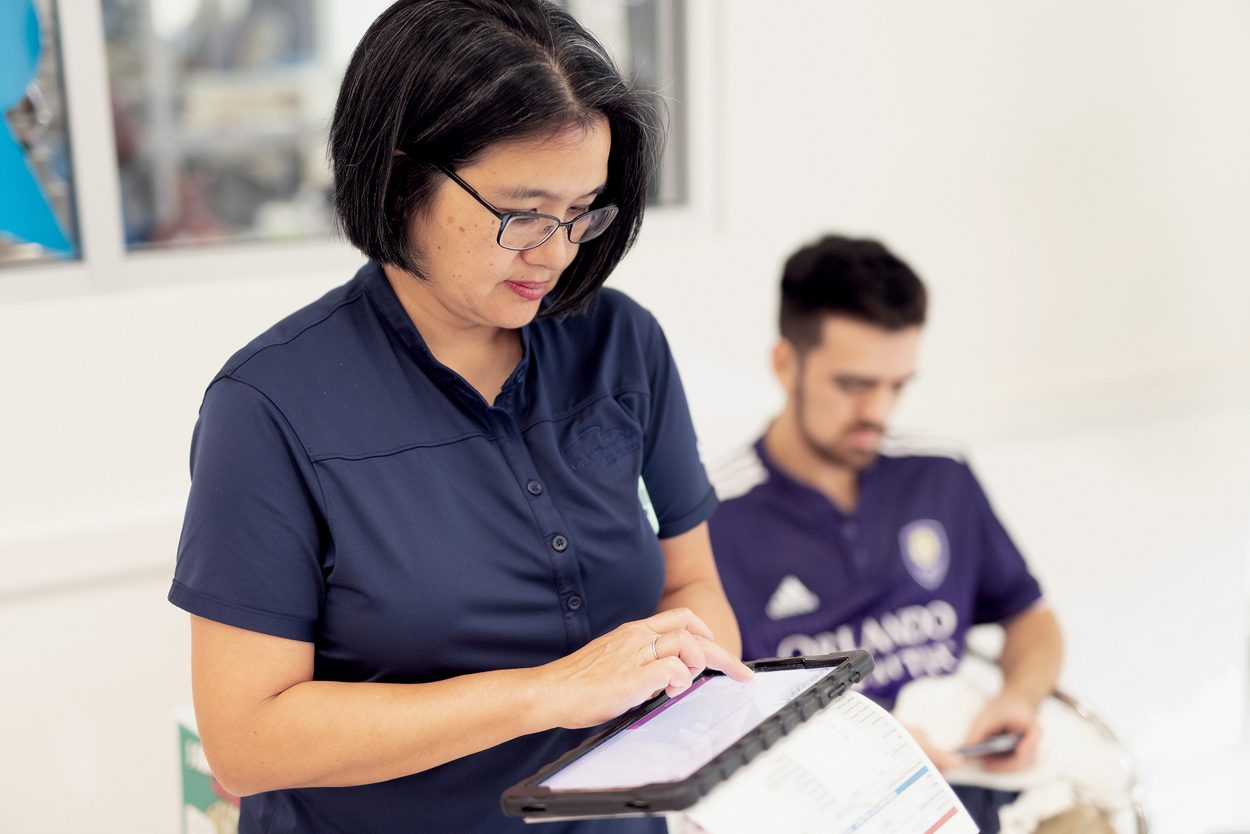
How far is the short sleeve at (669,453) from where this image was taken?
158 centimetres

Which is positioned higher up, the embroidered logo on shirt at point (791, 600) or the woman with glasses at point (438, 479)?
the woman with glasses at point (438, 479)

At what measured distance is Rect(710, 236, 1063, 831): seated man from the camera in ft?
7.87

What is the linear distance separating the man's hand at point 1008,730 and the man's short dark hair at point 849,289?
2.36 feet

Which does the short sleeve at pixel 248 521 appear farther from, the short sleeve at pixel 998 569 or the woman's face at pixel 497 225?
the short sleeve at pixel 998 569

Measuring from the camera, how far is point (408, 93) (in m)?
1.26

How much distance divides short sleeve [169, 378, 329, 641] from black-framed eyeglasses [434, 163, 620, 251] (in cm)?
29

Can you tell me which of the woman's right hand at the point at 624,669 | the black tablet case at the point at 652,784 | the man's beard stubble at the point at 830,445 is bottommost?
the man's beard stubble at the point at 830,445

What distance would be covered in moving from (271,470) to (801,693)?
23.3 inches

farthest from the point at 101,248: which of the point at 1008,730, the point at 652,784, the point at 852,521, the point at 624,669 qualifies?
the point at 1008,730

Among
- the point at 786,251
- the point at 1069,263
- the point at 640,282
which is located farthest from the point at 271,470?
the point at 1069,263

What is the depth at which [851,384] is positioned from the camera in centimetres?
246

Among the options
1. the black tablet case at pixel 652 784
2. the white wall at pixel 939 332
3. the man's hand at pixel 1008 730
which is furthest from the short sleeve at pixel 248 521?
the man's hand at pixel 1008 730

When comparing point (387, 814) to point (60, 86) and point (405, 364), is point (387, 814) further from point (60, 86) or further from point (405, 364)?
point (60, 86)

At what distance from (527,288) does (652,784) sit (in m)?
0.53
